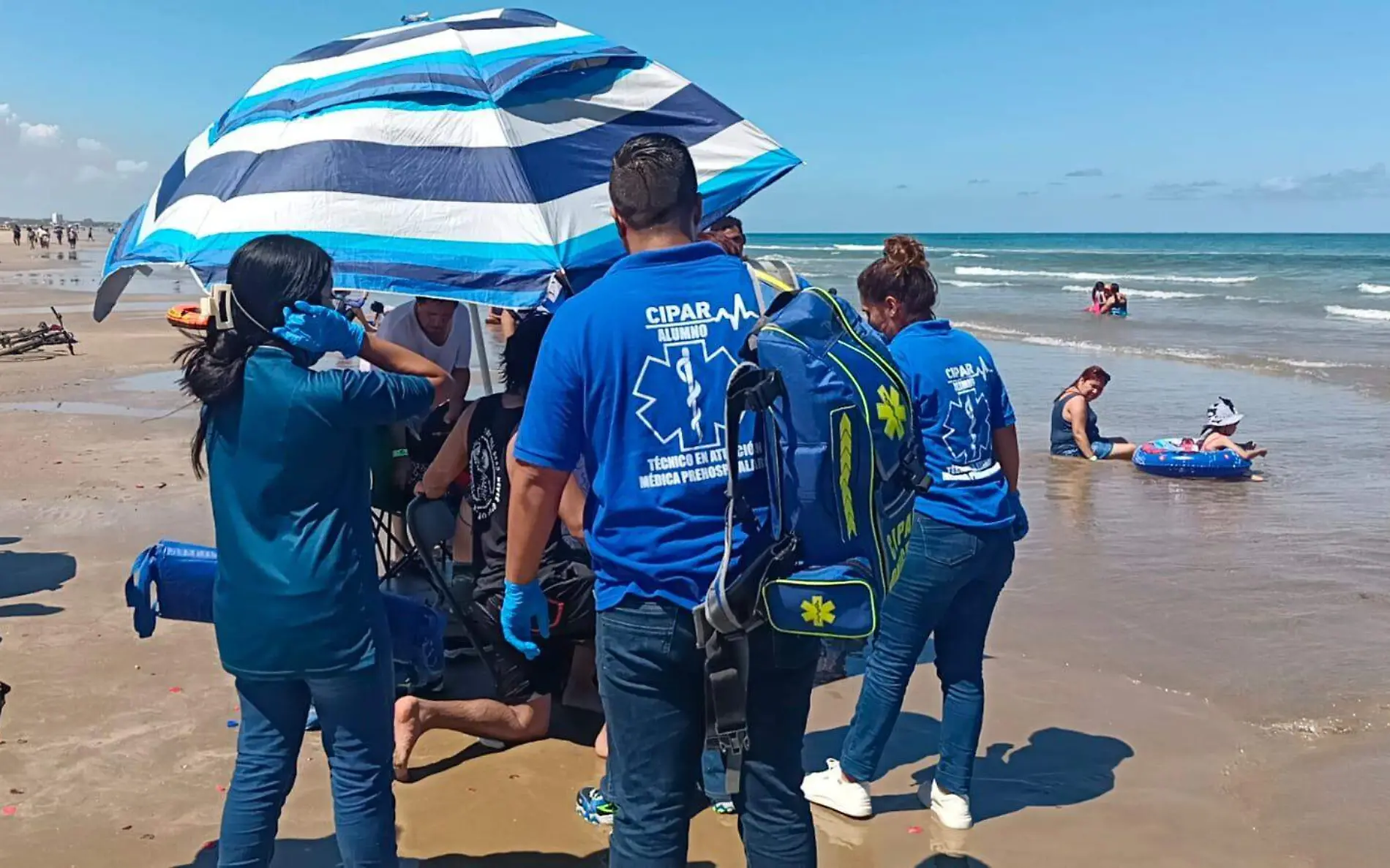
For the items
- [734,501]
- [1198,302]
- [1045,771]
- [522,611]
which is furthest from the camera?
[1198,302]

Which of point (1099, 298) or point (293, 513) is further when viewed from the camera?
point (1099, 298)

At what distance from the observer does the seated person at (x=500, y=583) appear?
409cm

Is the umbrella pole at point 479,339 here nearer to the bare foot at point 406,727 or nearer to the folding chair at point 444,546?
the folding chair at point 444,546

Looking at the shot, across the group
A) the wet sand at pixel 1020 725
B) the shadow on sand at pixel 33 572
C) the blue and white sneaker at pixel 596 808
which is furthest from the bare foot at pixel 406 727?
the shadow on sand at pixel 33 572

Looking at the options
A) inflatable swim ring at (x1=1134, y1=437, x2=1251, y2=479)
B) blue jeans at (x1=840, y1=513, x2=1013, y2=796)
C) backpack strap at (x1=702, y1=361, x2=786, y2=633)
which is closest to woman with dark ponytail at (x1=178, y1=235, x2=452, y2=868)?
backpack strap at (x1=702, y1=361, x2=786, y2=633)

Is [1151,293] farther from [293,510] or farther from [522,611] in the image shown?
[293,510]

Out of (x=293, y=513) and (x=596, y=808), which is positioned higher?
(x=293, y=513)

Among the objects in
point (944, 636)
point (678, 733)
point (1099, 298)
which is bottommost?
point (944, 636)

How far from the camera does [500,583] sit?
14.0 ft

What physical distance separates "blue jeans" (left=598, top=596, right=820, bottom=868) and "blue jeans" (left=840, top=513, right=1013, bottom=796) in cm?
124

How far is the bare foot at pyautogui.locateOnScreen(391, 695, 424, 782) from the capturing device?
4156 millimetres

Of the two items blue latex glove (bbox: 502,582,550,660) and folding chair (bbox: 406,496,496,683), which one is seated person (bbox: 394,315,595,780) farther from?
blue latex glove (bbox: 502,582,550,660)

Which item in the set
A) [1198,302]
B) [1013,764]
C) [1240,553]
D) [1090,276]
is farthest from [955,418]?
[1090,276]

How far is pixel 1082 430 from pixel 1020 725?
609 cm
